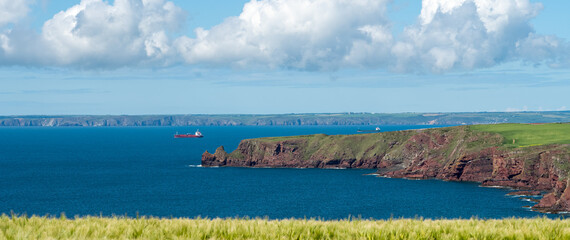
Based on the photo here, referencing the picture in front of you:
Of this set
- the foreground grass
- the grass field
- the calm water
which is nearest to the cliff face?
the grass field

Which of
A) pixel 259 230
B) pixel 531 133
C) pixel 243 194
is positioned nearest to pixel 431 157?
pixel 531 133

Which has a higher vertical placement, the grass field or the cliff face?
the grass field

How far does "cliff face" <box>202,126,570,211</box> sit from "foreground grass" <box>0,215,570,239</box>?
75.7 m

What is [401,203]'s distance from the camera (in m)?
105

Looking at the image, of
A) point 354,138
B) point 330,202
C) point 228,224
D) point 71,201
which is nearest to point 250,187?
point 330,202

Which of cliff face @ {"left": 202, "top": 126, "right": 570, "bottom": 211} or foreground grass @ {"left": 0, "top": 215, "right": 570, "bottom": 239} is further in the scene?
cliff face @ {"left": 202, "top": 126, "right": 570, "bottom": 211}

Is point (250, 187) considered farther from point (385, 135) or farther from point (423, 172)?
point (385, 135)

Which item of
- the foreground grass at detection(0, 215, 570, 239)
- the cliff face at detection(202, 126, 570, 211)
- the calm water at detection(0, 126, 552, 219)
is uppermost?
the foreground grass at detection(0, 215, 570, 239)

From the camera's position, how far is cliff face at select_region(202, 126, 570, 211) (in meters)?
116

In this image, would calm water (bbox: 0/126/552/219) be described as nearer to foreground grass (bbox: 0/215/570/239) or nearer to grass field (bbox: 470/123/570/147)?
grass field (bbox: 470/123/570/147)

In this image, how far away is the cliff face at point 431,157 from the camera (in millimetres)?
116000

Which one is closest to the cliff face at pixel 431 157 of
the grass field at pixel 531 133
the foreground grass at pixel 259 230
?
the grass field at pixel 531 133

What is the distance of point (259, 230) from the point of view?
18.9 meters

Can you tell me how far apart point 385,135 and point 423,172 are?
1455 inches
